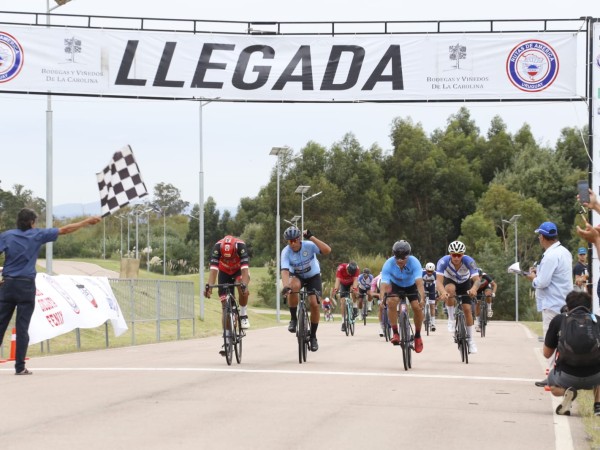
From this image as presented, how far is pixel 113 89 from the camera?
900 inches

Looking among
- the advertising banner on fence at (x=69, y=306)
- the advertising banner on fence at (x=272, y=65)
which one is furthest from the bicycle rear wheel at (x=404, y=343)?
the advertising banner on fence at (x=272, y=65)

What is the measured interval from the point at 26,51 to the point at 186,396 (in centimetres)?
1318

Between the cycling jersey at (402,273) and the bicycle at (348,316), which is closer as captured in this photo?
the cycling jersey at (402,273)

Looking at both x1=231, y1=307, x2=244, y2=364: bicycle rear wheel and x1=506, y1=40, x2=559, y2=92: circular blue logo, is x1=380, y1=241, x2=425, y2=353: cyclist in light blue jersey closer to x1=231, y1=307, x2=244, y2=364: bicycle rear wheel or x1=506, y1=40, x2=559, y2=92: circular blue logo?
x1=231, y1=307, x2=244, y2=364: bicycle rear wheel

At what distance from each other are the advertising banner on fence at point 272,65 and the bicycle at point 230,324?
25.4 feet

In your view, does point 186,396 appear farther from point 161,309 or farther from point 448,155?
point 448,155

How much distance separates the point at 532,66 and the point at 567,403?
13002mm

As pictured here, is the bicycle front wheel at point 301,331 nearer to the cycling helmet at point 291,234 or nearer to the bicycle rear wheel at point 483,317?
the cycling helmet at point 291,234

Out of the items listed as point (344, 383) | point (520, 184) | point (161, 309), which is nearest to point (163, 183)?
point (520, 184)

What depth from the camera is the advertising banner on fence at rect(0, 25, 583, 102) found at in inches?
882

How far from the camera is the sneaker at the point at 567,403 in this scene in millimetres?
10180

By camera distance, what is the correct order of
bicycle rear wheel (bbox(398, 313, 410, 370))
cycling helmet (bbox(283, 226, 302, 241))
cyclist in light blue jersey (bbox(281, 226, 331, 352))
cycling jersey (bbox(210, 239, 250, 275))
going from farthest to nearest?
cyclist in light blue jersey (bbox(281, 226, 331, 352)), cycling jersey (bbox(210, 239, 250, 275)), cycling helmet (bbox(283, 226, 302, 241)), bicycle rear wheel (bbox(398, 313, 410, 370))

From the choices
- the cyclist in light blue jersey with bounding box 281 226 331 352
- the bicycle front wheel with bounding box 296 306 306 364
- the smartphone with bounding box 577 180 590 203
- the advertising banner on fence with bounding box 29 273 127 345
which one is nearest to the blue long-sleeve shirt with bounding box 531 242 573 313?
the smartphone with bounding box 577 180 590 203

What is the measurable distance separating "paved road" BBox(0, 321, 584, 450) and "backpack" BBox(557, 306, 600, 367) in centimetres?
57
